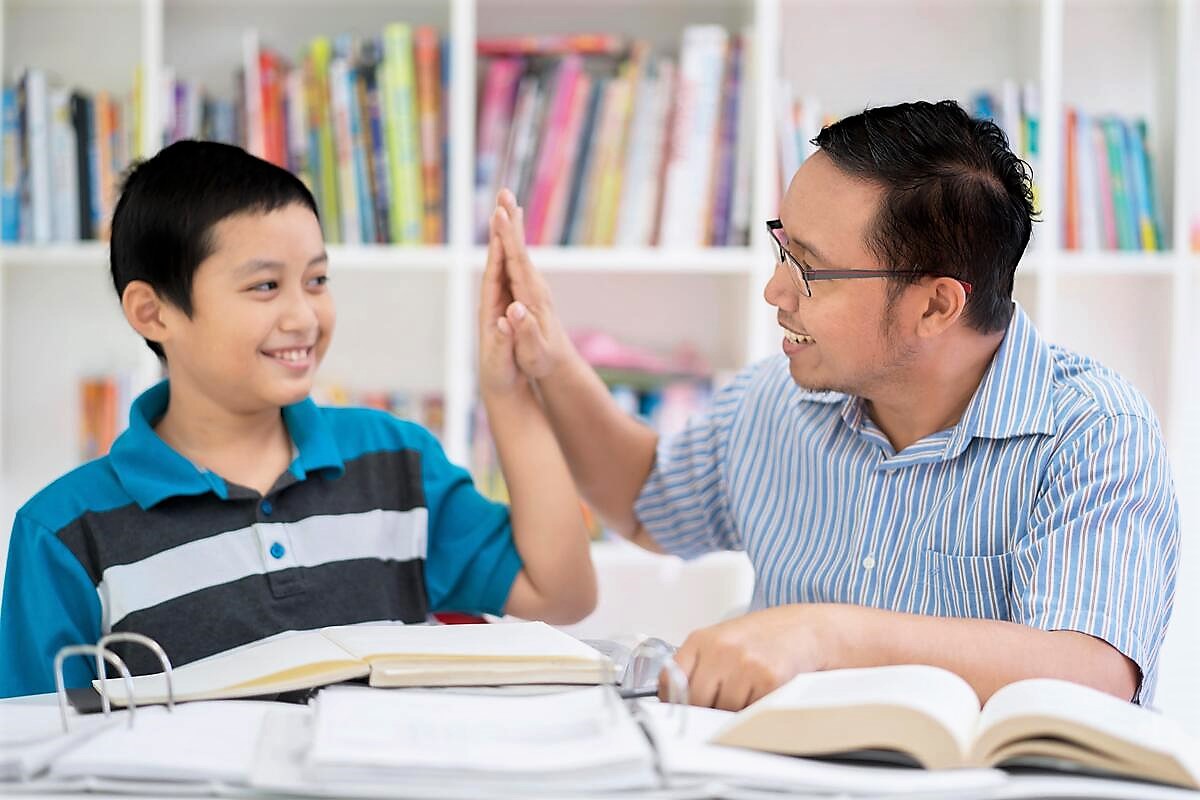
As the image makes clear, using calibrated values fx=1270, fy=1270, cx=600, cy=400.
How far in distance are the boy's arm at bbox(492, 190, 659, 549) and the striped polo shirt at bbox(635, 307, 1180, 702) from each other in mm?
97

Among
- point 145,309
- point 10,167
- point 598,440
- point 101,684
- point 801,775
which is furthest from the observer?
point 10,167

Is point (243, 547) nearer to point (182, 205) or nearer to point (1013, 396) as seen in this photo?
point (182, 205)

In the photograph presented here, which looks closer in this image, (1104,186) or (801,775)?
(801,775)

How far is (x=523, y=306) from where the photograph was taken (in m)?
1.48

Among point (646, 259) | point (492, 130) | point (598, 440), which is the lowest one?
point (598, 440)

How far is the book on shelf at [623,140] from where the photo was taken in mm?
2330

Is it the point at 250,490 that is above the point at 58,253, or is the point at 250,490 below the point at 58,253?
below

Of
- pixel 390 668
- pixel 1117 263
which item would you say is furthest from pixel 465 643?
pixel 1117 263

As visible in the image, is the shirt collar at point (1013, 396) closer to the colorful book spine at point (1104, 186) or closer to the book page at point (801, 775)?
the book page at point (801, 775)

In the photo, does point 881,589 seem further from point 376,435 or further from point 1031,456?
point 376,435

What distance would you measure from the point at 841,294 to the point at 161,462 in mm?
721

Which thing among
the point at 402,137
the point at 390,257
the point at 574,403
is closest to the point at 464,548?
the point at 574,403

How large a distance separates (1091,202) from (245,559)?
1.78 m

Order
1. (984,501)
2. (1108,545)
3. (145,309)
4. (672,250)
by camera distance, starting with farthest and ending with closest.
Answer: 1. (672,250)
2. (145,309)
3. (984,501)
4. (1108,545)
